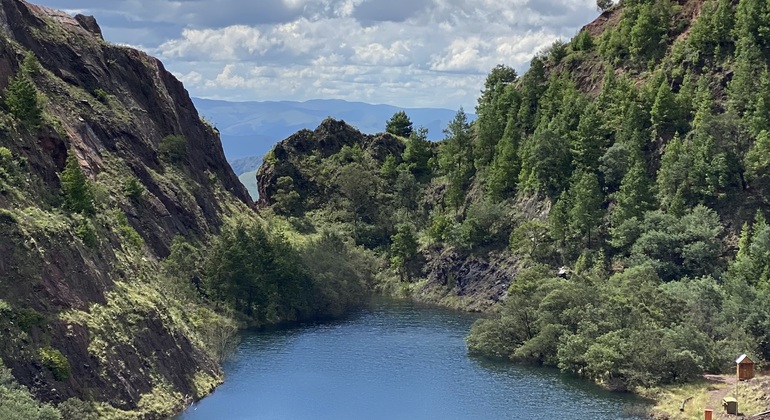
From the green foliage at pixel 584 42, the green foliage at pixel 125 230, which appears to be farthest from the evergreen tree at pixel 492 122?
the green foliage at pixel 125 230

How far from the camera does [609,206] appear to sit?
14912cm

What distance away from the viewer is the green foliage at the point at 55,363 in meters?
79.2

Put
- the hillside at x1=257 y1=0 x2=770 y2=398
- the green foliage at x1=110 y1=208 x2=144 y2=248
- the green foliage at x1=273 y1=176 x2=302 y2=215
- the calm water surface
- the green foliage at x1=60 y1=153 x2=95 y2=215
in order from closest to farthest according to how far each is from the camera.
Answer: the calm water surface < the green foliage at x1=60 y1=153 x2=95 y2=215 < the hillside at x1=257 y1=0 x2=770 y2=398 < the green foliage at x1=110 y1=208 x2=144 y2=248 < the green foliage at x1=273 y1=176 x2=302 y2=215

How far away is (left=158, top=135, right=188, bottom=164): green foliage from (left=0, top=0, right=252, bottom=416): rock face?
466 mm

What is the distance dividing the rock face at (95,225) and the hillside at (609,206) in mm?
34676

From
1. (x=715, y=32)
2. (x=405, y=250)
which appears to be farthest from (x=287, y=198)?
(x=715, y=32)

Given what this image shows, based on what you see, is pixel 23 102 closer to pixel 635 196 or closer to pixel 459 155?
pixel 635 196

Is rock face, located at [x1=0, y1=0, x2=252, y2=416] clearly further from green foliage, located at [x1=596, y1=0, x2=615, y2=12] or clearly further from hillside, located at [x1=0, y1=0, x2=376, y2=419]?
green foliage, located at [x1=596, y1=0, x2=615, y2=12]

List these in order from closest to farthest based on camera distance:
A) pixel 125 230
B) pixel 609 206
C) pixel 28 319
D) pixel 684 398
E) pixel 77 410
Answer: pixel 77 410 < pixel 28 319 < pixel 684 398 < pixel 125 230 < pixel 609 206

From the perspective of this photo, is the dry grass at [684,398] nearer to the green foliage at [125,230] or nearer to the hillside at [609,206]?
the hillside at [609,206]

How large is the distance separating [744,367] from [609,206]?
173ft

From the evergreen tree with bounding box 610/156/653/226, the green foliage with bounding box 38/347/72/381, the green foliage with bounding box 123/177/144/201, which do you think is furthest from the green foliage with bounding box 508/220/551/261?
the green foliage with bounding box 38/347/72/381

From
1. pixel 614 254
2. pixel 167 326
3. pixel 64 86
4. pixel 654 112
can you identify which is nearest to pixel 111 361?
pixel 167 326

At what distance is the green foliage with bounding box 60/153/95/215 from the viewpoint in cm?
9806
